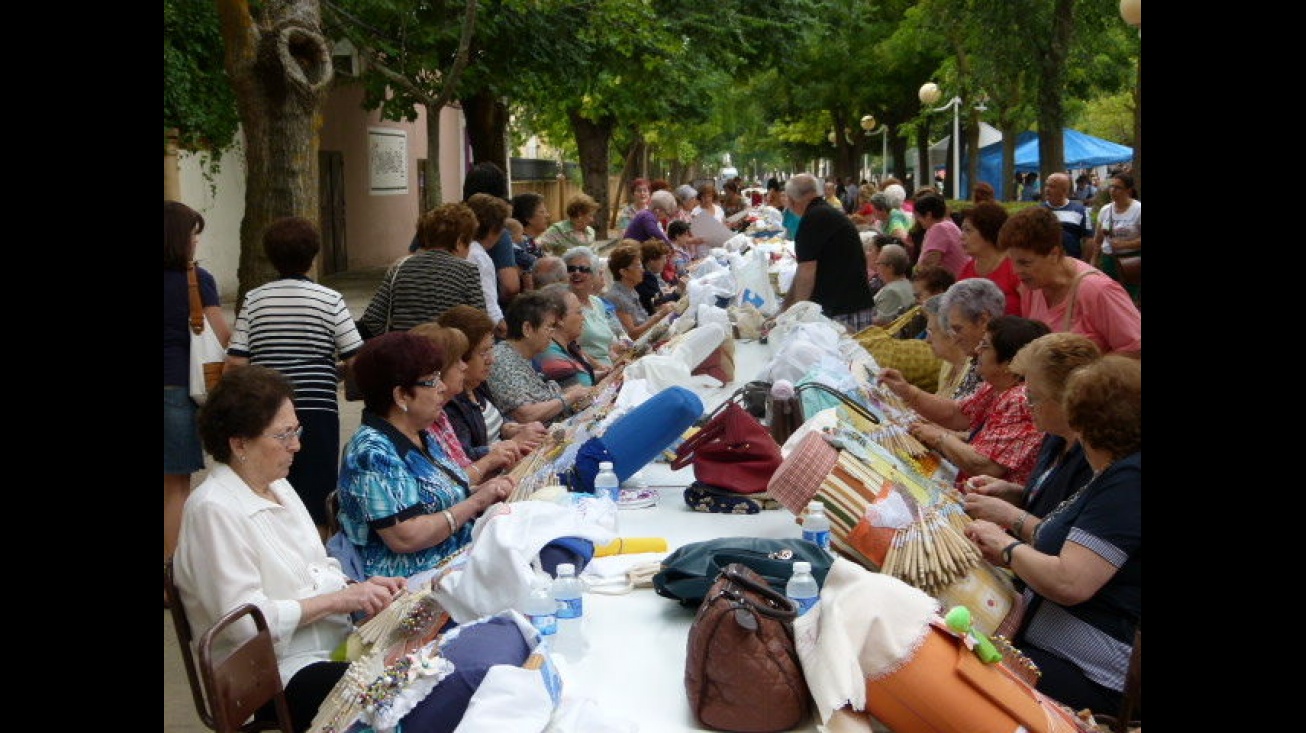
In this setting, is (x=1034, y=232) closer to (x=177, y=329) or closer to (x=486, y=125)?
(x=177, y=329)

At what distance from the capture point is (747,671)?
9.07 feet

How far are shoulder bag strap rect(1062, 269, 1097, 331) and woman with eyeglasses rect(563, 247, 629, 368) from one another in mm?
3723

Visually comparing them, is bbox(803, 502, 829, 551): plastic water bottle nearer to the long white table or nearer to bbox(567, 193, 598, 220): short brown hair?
the long white table

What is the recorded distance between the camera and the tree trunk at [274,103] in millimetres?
7605

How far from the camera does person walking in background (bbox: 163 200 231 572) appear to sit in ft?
17.6

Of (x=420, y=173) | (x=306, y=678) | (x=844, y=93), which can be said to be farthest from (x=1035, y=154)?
(x=306, y=678)

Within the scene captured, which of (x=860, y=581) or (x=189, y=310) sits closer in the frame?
(x=860, y=581)

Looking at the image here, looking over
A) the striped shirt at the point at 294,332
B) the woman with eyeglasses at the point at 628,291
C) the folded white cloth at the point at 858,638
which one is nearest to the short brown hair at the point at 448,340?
the striped shirt at the point at 294,332

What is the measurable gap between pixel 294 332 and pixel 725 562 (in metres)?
2.87

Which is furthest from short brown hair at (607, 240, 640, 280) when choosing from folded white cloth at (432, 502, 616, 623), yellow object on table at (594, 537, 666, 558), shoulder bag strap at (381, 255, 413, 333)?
folded white cloth at (432, 502, 616, 623)

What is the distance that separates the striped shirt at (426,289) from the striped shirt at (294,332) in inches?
40.2
